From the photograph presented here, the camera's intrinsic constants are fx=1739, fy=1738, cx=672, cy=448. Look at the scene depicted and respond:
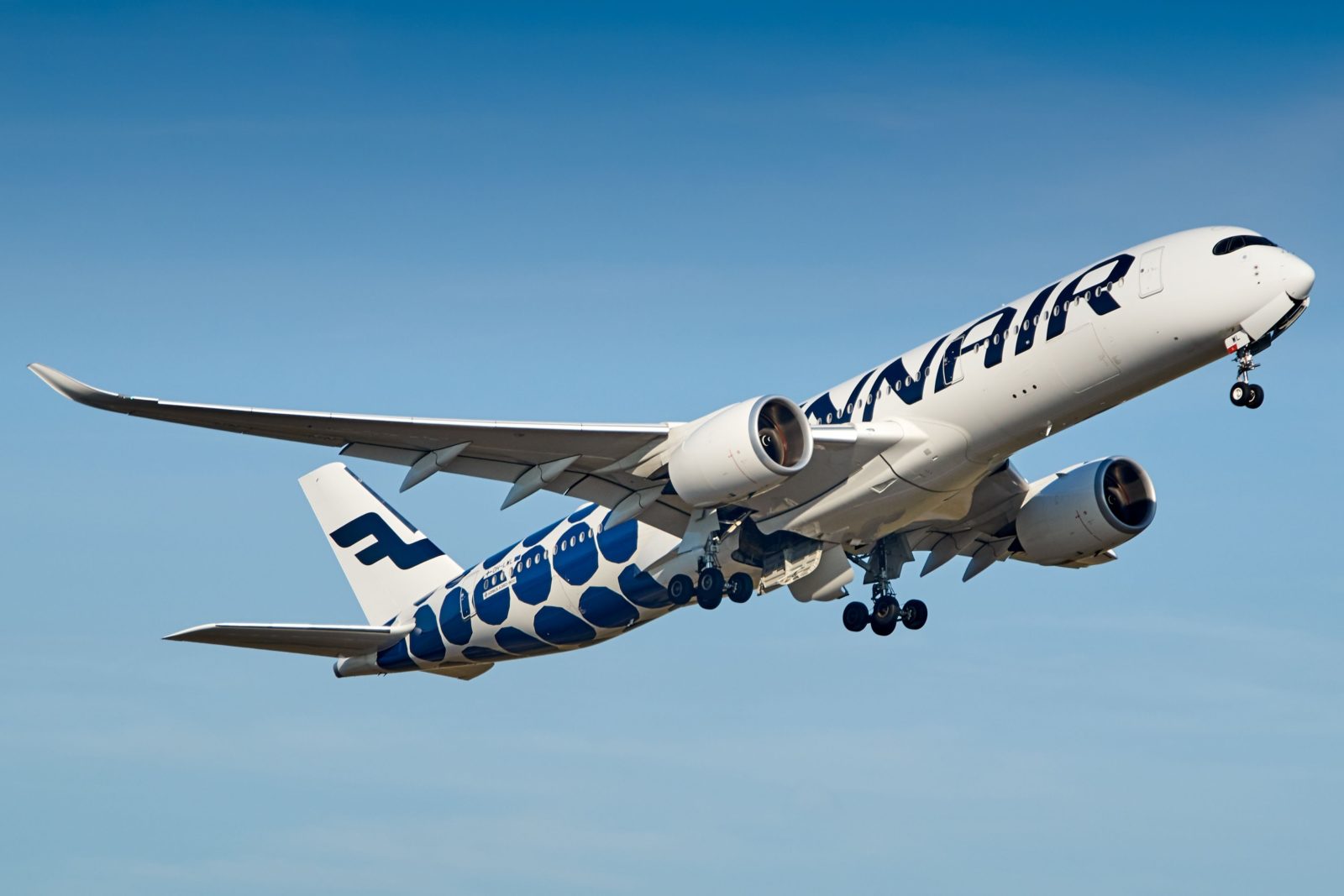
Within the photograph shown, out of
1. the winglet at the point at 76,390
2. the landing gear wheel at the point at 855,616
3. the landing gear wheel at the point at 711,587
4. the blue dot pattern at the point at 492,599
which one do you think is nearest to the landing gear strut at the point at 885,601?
the landing gear wheel at the point at 855,616

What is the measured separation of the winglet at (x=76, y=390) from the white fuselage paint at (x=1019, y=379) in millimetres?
11474

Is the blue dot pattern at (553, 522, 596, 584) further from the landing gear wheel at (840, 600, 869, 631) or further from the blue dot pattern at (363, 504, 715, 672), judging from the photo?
the landing gear wheel at (840, 600, 869, 631)

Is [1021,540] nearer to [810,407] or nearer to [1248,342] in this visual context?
[810,407]

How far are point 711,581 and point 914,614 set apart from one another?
548cm

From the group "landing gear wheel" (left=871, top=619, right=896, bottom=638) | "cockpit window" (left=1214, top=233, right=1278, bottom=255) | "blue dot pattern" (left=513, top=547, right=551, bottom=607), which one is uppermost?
"cockpit window" (left=1214, top=233, right=1278, bottom=255)

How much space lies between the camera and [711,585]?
33.2 m

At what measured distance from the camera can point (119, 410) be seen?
90.8 ft

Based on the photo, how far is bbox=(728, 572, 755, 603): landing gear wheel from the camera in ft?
111

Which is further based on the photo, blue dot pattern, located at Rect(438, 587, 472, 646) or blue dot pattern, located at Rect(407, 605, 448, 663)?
blue dot pattern, located at Rect(407, 605, 448, 663)

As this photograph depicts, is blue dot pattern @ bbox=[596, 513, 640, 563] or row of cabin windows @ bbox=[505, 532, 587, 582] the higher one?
row of cabin windows @ bbox=[505, 532, 587, 582]

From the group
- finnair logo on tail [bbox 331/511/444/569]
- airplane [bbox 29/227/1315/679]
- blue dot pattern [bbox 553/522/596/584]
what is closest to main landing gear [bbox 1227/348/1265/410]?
airplane [bbox 29/227/1315/679]

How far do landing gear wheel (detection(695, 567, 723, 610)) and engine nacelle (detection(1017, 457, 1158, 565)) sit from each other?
7.27 metres

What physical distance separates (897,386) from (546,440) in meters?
6.43

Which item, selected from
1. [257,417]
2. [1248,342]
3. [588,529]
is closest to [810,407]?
[588,529]
